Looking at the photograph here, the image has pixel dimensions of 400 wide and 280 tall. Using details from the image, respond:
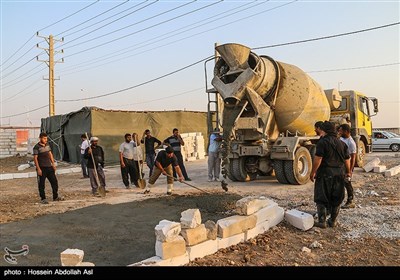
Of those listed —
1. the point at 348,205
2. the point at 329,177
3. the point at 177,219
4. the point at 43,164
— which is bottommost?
the point at 177,219

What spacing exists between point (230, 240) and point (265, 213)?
3.20ft

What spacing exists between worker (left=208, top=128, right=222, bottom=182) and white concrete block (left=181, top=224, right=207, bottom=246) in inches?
237

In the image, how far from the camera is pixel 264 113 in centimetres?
964

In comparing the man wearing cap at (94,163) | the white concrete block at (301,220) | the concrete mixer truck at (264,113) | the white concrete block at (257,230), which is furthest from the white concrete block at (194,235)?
the man wearing cap at (94,163)

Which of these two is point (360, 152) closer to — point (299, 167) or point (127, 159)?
point (299, 167)

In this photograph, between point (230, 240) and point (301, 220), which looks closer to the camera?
point (230, 240)

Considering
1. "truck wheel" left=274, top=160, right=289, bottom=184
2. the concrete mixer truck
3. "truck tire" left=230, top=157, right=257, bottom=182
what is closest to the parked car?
the concrete mixer truck

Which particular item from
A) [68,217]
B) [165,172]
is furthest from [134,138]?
[68,217]

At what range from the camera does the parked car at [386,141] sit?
74.8 feet

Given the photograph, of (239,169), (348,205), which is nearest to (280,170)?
(239,169)

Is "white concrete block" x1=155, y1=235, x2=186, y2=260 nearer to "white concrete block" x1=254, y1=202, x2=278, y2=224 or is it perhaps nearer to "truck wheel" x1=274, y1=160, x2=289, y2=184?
"white concrete block" x1=254, y1=202, x2=278, y2=224

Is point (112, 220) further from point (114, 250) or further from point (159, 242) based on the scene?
point (159, 242)

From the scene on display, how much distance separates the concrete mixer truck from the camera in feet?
30.6
